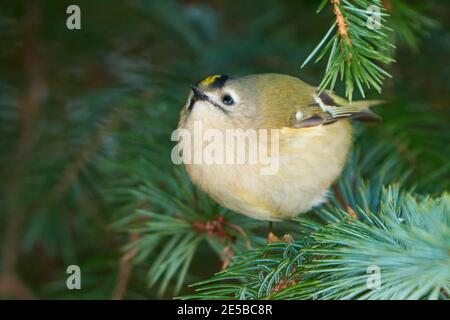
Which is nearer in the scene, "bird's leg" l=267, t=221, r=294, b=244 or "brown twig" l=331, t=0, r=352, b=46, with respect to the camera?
"brown twig" l=331, t=0, r=352, b=46

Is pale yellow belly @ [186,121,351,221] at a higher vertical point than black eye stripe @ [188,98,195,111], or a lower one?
lower

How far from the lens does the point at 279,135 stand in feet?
5.01

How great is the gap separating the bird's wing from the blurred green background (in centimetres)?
6

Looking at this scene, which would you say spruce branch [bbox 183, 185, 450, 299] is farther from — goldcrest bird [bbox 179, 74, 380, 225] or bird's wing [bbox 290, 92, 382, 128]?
bird's wing [bbox 290, 92, 382, 128]

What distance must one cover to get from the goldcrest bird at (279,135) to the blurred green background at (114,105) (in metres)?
0.16

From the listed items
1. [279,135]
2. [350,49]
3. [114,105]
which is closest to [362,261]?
[350,49]

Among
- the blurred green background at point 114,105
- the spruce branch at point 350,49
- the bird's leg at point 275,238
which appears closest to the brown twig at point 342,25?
the spruce branch at point 350,49

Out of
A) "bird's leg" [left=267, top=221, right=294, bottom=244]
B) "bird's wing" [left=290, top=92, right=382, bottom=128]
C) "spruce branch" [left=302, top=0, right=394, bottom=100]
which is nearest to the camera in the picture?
"spruce branch" [left=302, top=0, right=394, bottom=100]

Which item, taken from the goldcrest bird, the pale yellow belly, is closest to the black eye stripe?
the goldcrest bird

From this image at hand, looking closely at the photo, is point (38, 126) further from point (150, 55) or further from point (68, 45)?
point (150, 55)

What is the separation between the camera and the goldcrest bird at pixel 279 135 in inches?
56.6

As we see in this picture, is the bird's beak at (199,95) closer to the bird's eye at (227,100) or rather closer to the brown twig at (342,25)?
the bird's eye at (227,100)

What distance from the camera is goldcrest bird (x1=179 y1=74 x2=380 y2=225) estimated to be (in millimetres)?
1438

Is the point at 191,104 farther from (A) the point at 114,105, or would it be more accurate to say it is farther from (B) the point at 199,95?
(A) the point at 114,105
